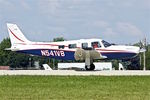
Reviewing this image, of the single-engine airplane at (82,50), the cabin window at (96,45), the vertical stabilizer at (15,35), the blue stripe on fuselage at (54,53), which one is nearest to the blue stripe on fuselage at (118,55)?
the single-engine airplane at (82,50)

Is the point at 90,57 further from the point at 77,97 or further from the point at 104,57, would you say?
the point at 77,97

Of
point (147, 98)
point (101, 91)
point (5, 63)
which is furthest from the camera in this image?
point (5, 63)

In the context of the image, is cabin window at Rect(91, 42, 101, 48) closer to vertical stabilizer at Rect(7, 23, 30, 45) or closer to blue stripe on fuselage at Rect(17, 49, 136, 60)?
blue stripe on fuselage at Rect(17, 49, 136, 60)

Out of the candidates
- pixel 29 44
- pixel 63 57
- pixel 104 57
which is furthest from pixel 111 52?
pixel 29 44

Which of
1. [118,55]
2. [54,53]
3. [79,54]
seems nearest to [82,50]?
[79,54]

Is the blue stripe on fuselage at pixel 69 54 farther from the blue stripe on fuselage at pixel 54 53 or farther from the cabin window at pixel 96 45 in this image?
the cabin window at pixel 96 45

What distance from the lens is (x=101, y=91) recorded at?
1605 cm

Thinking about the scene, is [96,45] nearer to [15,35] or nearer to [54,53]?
[54,53]

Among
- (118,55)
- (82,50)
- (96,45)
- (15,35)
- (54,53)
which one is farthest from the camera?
(15,35)

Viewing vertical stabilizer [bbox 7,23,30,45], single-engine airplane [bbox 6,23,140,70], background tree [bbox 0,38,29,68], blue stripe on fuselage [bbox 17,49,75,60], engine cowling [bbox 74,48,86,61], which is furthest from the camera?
background tree [bbox 0,38,29,68]

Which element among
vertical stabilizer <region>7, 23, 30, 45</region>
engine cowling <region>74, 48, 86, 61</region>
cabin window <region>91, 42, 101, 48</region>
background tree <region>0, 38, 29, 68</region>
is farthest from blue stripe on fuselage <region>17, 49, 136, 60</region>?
background tree <region>0, 38, 29, 68</region>

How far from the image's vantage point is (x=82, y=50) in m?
38.0

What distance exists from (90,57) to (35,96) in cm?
2475

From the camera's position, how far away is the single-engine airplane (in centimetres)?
3819
